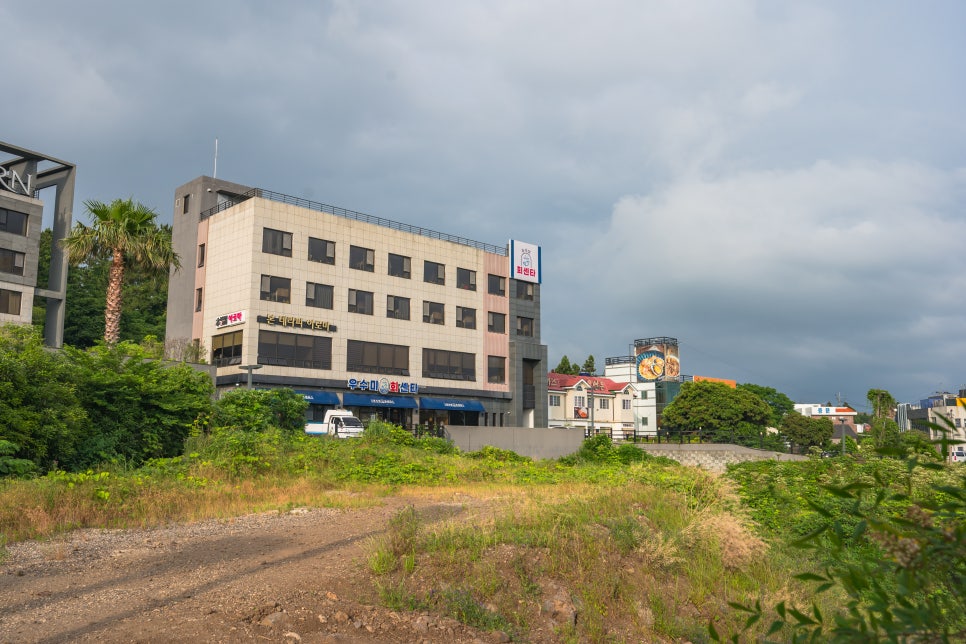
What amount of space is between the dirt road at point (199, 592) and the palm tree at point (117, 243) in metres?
27.4

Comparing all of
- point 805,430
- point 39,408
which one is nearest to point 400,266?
point 39,408

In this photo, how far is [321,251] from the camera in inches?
1980

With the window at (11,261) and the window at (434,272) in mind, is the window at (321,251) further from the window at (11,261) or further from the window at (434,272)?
the window at (11,261)

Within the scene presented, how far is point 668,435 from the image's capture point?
57.3 metres

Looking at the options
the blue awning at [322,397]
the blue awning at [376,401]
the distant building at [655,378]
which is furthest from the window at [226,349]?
the distant building at [655,378]

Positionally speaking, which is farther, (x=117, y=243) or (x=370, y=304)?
(x=370, y=304)

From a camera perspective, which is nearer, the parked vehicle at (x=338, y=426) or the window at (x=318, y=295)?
the parked vehicle at (x=338, y=426)

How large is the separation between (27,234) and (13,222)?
3.10ft

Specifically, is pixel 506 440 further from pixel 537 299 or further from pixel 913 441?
pixel 913 441

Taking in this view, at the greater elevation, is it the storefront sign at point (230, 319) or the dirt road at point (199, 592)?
the storefront sign at point (230, 319)

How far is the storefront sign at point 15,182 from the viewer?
43656mm

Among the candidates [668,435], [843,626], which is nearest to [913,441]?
[843,626]

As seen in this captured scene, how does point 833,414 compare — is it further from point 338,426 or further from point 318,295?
point 338,426

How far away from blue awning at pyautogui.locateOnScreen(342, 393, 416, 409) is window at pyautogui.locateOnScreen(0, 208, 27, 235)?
21.1 metres
